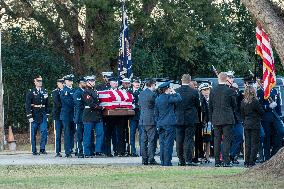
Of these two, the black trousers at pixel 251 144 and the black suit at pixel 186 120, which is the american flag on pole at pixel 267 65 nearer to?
the black trousers at pixel 251 144

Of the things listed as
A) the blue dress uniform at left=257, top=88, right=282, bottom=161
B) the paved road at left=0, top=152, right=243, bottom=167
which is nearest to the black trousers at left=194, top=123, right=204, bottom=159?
the paved road at left=0, top=152, right=243, bottom=167

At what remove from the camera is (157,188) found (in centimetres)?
1783

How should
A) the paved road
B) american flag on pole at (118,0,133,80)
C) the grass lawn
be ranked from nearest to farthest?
the grass lawn < the paved road < american flag on pole at (118,0,133,80)

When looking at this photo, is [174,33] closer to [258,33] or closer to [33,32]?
[33,32]

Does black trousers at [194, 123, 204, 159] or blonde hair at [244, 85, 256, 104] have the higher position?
blonde hair at [244, 85, 256, 104]

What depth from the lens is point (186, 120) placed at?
25.2 meters

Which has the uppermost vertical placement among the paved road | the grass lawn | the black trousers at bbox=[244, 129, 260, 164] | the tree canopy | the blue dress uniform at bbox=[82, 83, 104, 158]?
the tree canopy

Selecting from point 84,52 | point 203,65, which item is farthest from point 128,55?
point 203,65

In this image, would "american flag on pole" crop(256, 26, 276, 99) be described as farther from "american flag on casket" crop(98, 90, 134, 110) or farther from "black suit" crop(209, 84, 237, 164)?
"american flag on casket" crop(98, 90, 134, 110)

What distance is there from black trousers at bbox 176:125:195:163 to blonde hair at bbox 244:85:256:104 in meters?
1.51

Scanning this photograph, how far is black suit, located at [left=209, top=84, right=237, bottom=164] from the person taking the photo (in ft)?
79.9

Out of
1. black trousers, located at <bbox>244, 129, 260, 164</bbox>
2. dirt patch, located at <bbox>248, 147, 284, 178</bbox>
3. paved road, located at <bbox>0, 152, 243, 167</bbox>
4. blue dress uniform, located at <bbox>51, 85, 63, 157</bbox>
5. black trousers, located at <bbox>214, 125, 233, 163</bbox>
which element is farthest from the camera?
blue dress uniform, located at <bbox>51, 85, 63, 157</bbox>

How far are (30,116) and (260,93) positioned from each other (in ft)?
25.0

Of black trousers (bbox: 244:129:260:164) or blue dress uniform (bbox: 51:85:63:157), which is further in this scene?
blue dress uniform (bbox: 51:85:63:157)
